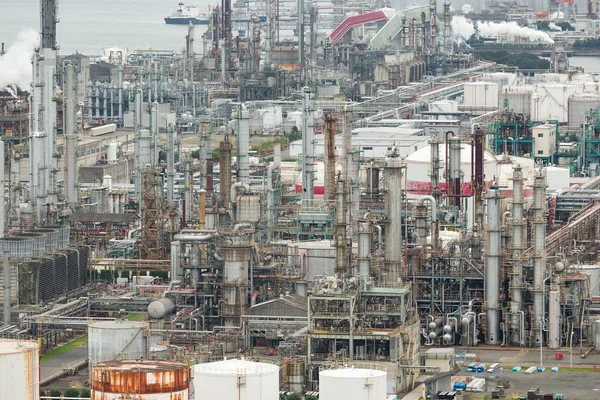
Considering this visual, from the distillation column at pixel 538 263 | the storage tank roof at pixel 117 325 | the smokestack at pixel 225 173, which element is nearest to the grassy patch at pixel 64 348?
the storage tank roof at pixel 117 325

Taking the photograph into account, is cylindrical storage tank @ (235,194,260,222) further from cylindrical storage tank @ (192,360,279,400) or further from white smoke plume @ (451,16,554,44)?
white smoke plume @ (451,16,554,44)

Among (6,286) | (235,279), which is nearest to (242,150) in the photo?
(235,279)

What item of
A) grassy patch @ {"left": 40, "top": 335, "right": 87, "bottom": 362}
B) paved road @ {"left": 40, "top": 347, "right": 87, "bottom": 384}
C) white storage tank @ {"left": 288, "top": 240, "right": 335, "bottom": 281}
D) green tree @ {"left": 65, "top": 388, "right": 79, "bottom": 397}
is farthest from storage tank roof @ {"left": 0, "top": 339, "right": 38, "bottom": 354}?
white storage tank @ {"left": 288, "top": 240, "right": 335, "bottom": 281}

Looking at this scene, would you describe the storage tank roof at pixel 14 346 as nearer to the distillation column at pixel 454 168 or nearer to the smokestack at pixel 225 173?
the smokestack at pixel 225 173

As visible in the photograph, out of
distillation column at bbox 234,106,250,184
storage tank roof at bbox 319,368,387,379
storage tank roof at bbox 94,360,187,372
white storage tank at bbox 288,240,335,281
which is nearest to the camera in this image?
storage tank roof at bbox 94,360,187,372

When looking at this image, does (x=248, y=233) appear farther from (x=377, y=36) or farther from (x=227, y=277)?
(x=377, y=36)

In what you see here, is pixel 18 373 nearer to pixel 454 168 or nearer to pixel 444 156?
pixel 454 168
